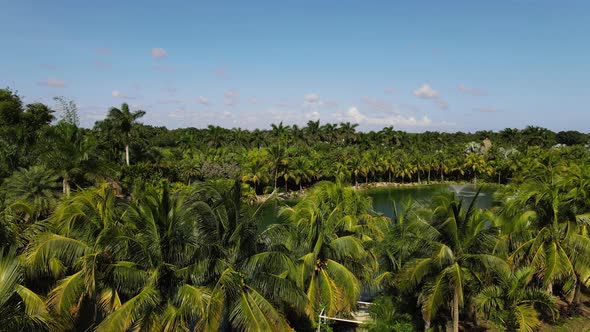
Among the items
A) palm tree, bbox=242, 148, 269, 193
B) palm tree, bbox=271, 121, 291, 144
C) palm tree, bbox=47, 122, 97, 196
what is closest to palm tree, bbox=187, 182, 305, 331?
palm tree, bbox=47, 122, 97, 196

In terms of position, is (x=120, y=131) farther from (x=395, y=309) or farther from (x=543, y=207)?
(x=543, y=207)

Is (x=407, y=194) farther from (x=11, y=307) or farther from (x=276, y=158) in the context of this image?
(x=11, y=307)

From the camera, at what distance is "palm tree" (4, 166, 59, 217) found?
20.0 metres

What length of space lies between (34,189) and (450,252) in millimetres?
19116

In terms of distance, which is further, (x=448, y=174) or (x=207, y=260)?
(x=448, y=174)

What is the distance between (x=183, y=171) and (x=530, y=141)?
79.0m

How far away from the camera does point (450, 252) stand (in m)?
12.6

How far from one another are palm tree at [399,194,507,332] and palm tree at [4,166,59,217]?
679 inches

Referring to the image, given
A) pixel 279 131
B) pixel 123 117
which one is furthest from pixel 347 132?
pixel 123 117

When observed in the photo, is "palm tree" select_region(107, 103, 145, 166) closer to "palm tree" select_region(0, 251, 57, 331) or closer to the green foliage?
the green foliage

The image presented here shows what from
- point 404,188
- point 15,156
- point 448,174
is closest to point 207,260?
point 15,156

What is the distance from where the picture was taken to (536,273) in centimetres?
1672

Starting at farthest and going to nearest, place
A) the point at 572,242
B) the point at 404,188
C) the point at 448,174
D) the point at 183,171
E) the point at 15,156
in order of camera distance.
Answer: the point at 448,174
the point at 404,188
the point at 183,171
the point at 15,156
the point at 572,242

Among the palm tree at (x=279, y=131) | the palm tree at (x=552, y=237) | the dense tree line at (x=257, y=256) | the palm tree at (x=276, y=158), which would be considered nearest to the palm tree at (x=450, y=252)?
the dense tree line at (x=257, y=256)
